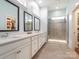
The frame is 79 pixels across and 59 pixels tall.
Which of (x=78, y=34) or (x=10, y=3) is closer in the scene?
(x=10, y=3)

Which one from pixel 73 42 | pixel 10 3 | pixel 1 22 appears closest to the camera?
pixel 1 22

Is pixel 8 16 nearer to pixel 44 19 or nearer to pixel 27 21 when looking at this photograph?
pixel 27 21

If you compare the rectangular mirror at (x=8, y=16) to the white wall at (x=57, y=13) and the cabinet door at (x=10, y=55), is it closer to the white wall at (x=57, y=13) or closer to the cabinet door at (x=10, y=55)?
the cabinet door at (x=10, y=55)

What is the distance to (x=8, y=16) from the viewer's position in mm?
2340

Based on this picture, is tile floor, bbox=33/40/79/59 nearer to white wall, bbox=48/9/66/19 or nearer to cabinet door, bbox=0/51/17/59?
cabinet door, bbox=0/51/17/59

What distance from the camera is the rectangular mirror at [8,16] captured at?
2047 mm

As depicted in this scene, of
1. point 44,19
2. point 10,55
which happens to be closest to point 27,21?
point 10,55

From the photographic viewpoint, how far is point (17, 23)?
2.89m

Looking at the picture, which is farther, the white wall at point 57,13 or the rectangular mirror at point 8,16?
the white wall at point 57,13

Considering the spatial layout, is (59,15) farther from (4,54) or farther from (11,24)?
(4,54)

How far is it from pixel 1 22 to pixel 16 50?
78cm

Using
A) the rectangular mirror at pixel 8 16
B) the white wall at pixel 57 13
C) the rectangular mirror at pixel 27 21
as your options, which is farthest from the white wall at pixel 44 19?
the rectangular mirror at pixel 8 16

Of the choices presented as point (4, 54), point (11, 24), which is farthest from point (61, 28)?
point (4, 54)

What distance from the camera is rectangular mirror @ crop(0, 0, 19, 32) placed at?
2.05 metres
